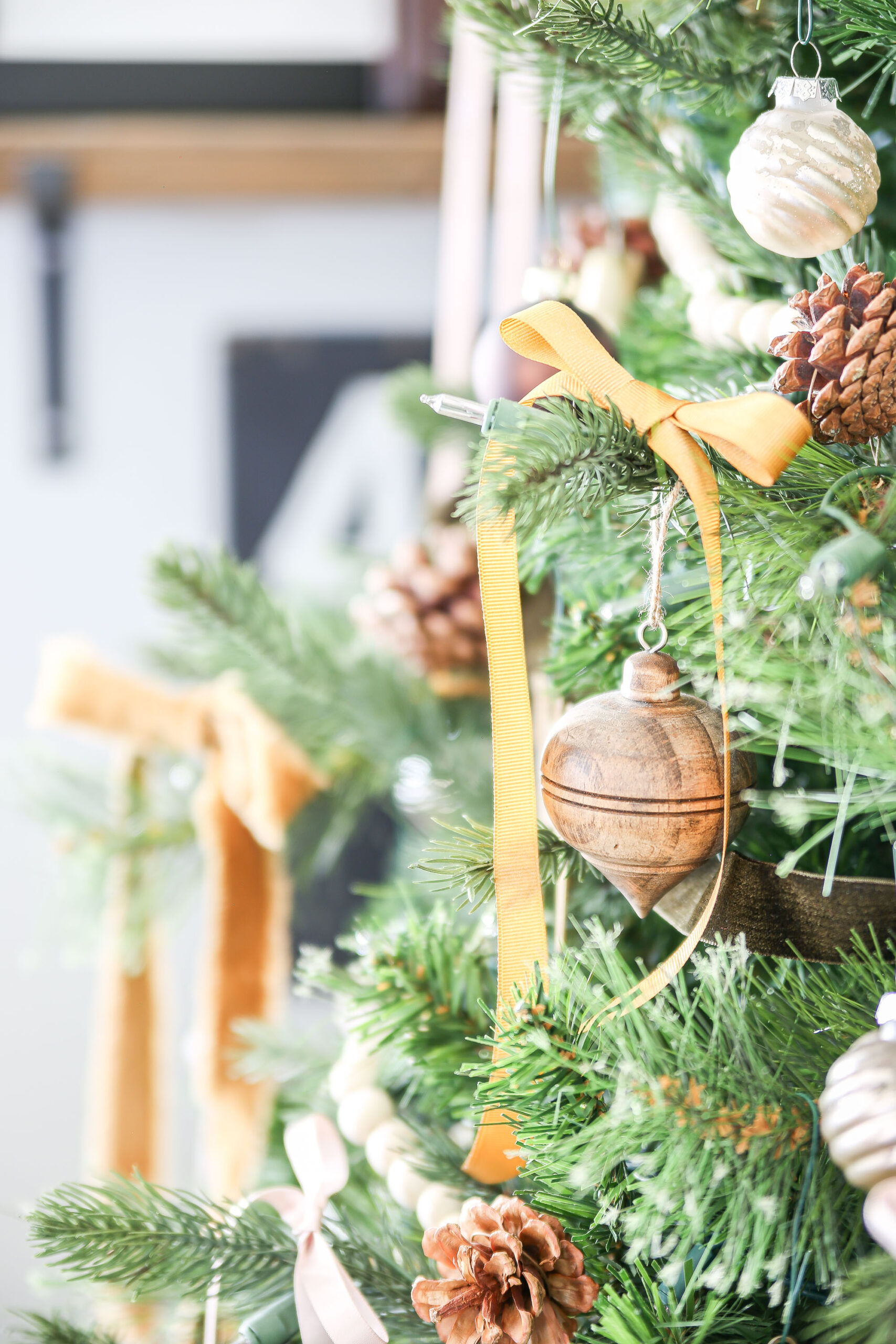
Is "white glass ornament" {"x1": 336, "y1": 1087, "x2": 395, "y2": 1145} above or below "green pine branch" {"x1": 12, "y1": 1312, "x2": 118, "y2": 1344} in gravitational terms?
above

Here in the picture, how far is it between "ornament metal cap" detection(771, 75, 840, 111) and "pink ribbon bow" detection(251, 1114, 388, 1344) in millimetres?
337

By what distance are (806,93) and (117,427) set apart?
0.76m

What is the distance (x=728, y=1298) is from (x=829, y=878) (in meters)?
0.11

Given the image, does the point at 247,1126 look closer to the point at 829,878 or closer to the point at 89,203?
the point at 829,878

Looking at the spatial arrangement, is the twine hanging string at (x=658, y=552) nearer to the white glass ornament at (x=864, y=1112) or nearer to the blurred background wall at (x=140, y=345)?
the white glass ornament at (x=864, y=1112)

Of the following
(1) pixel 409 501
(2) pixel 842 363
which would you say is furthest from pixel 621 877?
(1) pixel 409 501

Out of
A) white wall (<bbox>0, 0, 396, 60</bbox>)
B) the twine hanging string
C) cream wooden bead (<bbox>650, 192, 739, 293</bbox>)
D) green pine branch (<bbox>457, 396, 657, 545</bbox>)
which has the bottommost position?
the twine hanging string

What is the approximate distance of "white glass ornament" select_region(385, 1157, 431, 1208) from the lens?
0.35 metres

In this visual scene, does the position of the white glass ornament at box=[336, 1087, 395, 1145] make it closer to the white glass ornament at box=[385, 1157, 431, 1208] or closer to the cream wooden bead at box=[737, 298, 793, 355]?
the white glass ornament at box=[385, 1157, 431, 1208]

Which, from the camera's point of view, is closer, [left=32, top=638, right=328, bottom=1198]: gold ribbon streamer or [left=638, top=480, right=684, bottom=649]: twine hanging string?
[left=638, top=480, right=684, bottom=649]: twine hanging string

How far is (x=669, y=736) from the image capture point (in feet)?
0.83

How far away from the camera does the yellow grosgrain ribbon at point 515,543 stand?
24 centimetres

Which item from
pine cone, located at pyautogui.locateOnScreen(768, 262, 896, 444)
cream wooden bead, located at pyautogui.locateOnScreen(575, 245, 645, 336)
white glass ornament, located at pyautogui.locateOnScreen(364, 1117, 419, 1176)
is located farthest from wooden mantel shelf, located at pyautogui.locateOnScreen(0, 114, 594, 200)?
white glass ornament, located at pyautogui.locateOnScreen(364, 1117, 419, 1176)

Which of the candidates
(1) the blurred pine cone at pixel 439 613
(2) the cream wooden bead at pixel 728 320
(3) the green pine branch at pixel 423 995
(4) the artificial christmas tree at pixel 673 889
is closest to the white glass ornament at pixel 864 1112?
(4) the artificial christmas tree at pixel 673 889
